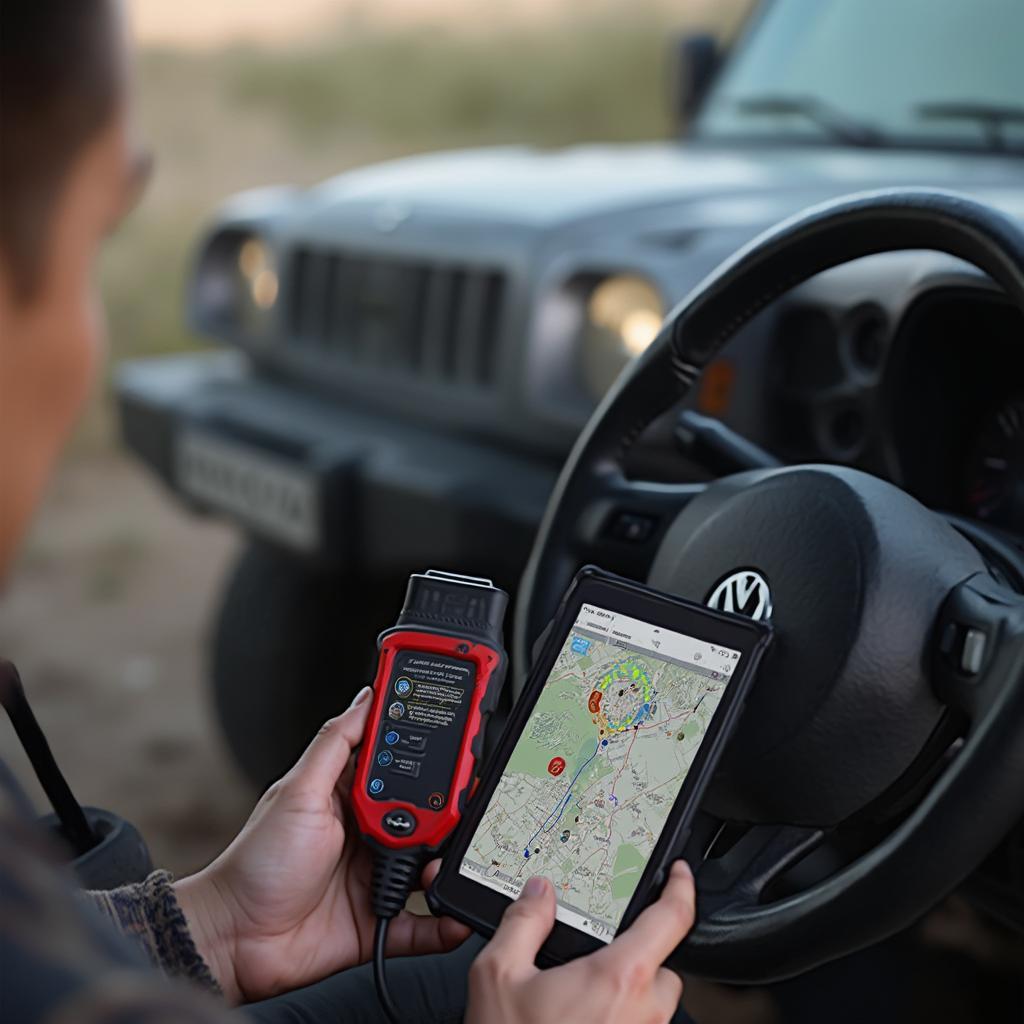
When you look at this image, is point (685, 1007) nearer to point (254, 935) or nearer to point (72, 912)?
point (254, 935)

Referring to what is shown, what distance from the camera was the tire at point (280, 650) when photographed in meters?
2.44

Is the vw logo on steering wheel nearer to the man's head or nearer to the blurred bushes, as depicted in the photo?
the man's head

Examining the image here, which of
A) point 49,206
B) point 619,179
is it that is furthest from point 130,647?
point 49,206

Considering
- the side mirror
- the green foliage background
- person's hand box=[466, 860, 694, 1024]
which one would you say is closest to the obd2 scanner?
person's hand box=[466, 860, 694, 1024]

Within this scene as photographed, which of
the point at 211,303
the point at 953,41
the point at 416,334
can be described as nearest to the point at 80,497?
the point at 211,303

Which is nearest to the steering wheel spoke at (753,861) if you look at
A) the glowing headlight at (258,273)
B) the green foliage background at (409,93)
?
the glowing headlight at (258,273)

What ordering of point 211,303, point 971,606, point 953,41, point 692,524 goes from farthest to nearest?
point 211,303
point 953,41
point 692,524
point 971,606

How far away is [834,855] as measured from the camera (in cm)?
104

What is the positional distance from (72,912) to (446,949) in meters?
0.55

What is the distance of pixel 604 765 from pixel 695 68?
231 centimetres

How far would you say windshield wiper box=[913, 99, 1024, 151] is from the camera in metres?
2.28

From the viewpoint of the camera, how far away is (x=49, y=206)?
1.97ft

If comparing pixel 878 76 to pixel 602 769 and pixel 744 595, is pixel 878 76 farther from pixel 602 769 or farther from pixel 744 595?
pixel 602 769

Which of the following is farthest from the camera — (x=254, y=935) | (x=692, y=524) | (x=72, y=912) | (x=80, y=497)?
(x=80, y=497)
